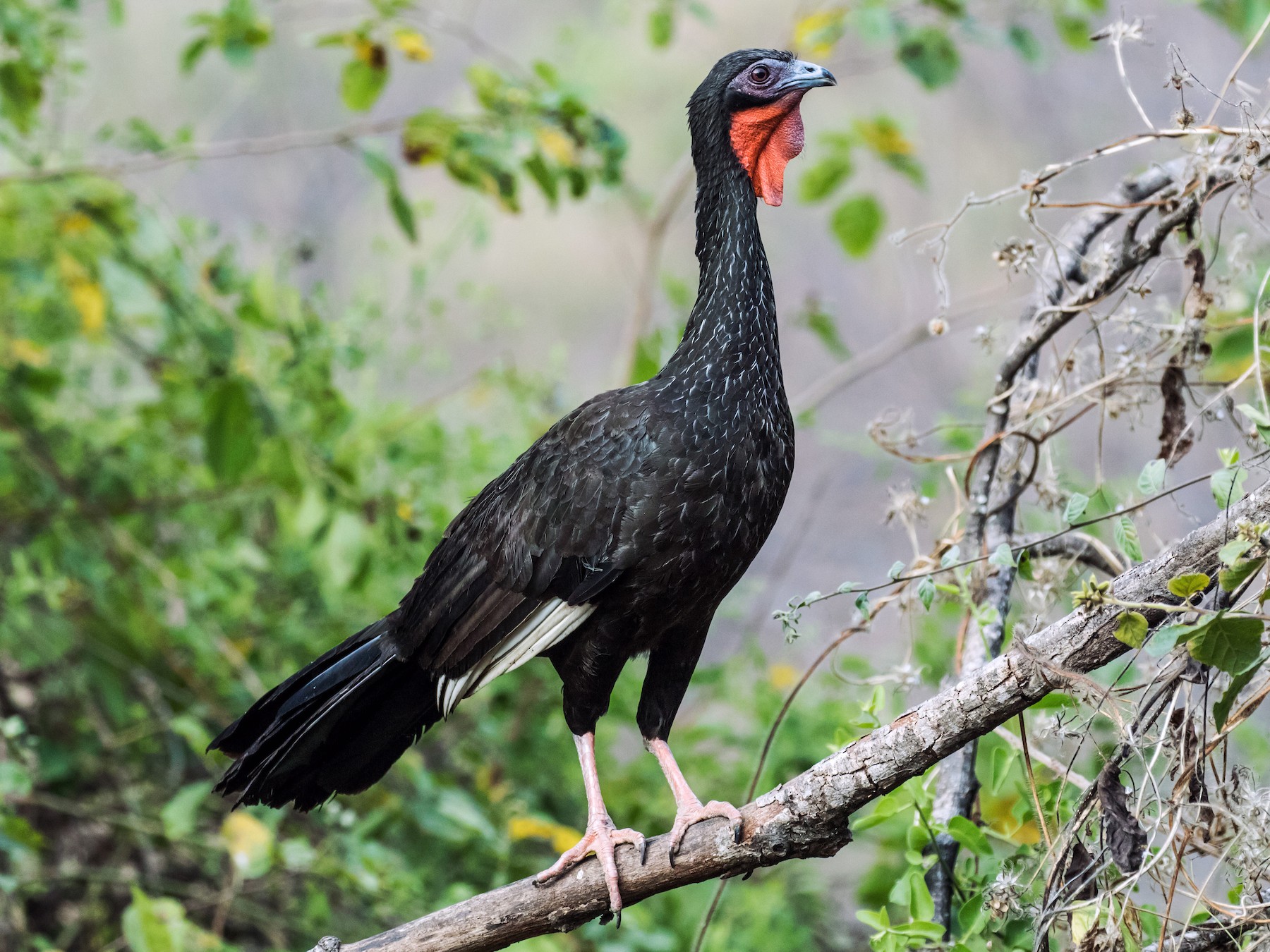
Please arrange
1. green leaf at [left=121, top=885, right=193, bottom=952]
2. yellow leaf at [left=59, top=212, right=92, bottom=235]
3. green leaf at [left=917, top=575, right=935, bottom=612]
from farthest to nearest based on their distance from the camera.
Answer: yellow leaf at [left=59, top=212, right=92, bottom=235] < green leaf at [left=121, top=885, right=193, bottom=952] < green leaf at [left=917, top=575, right=935, bottom=612]

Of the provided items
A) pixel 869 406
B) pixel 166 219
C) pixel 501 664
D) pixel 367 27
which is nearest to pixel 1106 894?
pixel 501 664

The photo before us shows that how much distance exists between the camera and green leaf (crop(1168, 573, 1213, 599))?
4.27 feet

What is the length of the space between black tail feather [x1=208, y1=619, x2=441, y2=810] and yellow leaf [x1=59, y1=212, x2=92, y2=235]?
80.6 inches

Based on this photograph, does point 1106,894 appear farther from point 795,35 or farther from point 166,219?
point 166,219

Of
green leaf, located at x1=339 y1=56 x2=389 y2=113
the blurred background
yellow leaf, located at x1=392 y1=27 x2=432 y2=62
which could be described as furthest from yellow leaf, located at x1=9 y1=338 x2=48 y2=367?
yellow leaf, located at x1=392 y1=27 x2=432 y2=62

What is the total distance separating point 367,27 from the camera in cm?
321

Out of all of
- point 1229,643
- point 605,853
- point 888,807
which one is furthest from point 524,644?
point 1229,643

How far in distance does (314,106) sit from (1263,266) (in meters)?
6.84

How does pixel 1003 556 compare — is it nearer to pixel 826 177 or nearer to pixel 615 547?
pixel 615 547

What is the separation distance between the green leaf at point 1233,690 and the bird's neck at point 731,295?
0.95 metres

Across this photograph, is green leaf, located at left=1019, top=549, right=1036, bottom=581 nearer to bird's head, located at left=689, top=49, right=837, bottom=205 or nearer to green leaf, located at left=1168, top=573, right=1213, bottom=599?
green leaf, located at left=1168, top=573, right=1213, bottom=599

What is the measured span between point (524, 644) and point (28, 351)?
2.72m

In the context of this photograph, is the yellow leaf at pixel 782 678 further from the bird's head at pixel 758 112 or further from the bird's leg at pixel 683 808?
the bird's head at pixel 758 112

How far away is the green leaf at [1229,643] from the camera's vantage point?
1.25 meters
